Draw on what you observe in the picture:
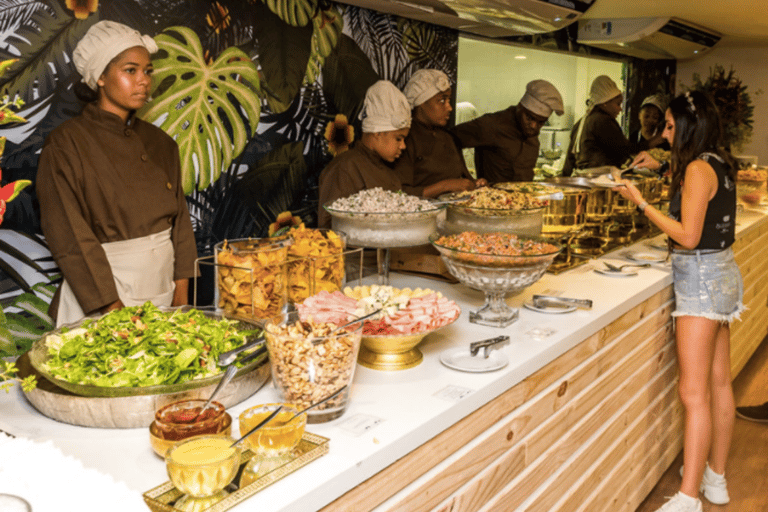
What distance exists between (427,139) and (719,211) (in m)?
1.79

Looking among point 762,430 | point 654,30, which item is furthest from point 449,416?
point 654,30

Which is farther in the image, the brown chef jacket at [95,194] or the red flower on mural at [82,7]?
the red flower on mural at [82,7]

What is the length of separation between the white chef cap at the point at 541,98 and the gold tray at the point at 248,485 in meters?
3.64

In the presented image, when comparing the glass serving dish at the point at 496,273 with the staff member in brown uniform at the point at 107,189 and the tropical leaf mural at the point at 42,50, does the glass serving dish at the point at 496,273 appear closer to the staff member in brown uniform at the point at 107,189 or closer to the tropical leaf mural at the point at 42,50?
the staff member in brown uniform at the point at 107,189

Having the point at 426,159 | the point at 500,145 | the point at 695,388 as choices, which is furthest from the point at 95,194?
the point at 500,145

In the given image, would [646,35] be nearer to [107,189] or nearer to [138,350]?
[107,189]

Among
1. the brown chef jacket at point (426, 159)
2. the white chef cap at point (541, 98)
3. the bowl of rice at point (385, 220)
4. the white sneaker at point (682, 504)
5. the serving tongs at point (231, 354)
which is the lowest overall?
the white sneaker at point (682, 504)

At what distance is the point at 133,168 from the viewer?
2.61 metres

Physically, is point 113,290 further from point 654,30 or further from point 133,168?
point 654,30

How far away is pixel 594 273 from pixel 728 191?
61cm

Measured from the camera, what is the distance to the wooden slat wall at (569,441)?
1418 millimetres

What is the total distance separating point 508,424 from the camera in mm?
1694

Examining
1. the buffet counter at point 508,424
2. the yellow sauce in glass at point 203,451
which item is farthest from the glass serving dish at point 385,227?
the yellow sauce in glass at point 203,451

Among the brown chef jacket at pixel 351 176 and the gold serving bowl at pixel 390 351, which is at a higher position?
the brown chef jacket at pixel 351 176
